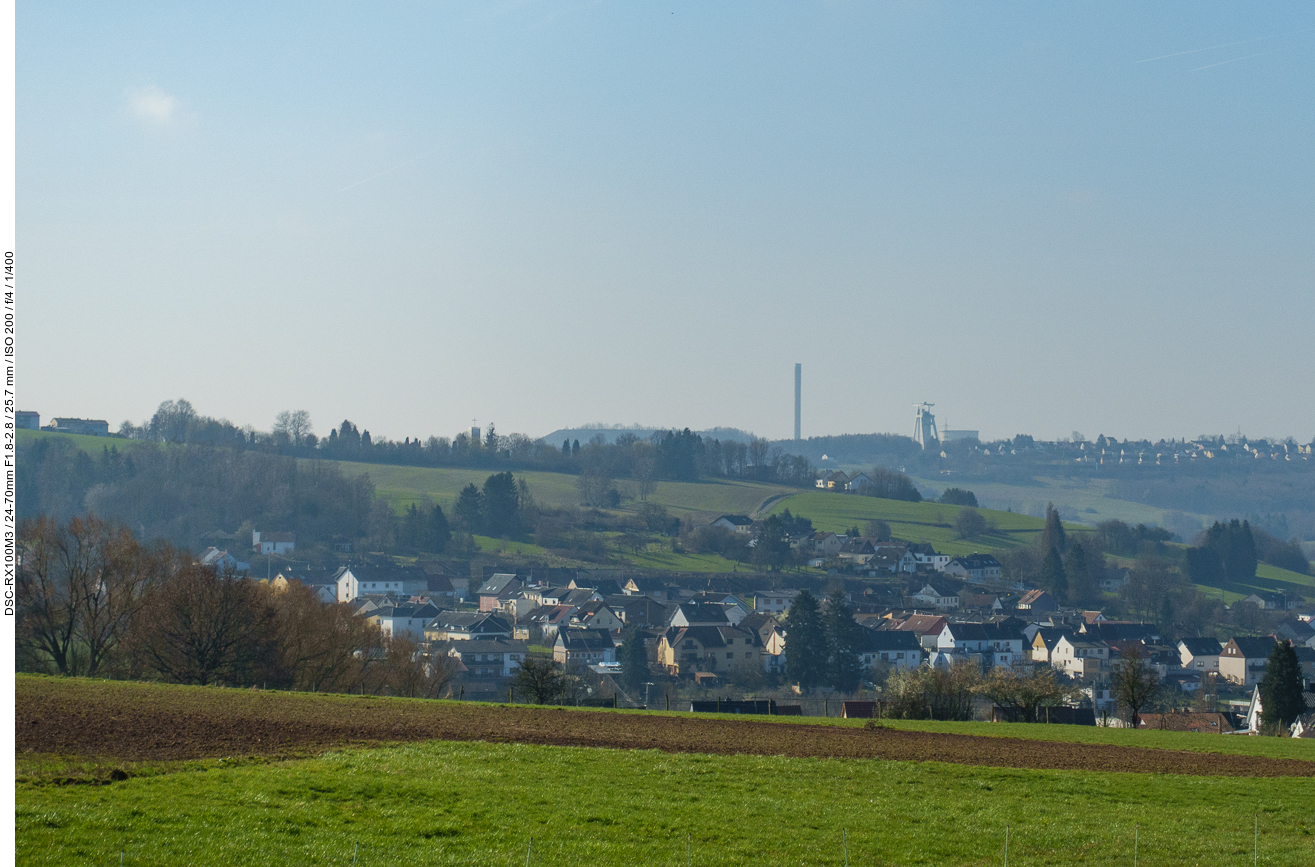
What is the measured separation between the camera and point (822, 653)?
277 feet

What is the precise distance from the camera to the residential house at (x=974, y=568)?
134625mm

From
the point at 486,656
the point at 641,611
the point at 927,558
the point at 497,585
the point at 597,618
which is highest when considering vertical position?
the point at 927,558

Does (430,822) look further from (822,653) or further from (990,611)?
(990,611)

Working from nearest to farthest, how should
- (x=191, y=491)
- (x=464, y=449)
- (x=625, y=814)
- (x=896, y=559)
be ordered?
(x=625, y=814), (x=896, y=559), (x=191, y=491), (x=464, y=449)

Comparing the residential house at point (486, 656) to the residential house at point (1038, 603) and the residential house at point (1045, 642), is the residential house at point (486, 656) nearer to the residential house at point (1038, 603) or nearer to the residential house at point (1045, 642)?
the residential house at point (1045, 642)

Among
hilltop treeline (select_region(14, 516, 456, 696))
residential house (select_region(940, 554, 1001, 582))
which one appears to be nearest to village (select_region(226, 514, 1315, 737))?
residential house (select_region(940, 554, 1001, 582))

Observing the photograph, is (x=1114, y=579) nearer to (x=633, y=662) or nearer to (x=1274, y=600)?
(x=1274, y=600)

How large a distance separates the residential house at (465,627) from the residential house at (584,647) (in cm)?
483

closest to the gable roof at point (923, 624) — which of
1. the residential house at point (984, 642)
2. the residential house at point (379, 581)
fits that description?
the residential house at point (984, 642)

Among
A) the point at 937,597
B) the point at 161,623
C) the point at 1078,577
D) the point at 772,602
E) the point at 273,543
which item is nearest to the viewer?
the point at 161,623

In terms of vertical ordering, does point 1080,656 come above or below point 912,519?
below

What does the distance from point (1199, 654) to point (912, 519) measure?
64.6 metres

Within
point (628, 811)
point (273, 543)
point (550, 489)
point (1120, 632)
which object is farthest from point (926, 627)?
point (628, 811)

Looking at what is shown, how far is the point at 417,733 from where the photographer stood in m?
23.3
